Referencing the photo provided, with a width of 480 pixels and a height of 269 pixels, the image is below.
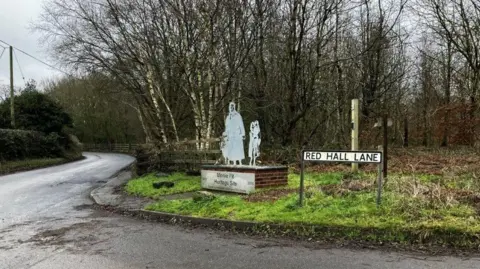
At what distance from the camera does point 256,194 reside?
1088 centimetres

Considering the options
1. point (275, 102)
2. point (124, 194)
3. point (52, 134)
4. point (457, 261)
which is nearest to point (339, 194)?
point (457, 261)

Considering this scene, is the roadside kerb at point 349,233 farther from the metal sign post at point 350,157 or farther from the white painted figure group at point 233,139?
the white painted figure group at point 233,139

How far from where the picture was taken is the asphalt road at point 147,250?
236 inches

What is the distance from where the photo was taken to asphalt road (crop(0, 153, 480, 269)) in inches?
236

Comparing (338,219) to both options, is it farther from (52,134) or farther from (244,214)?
(52,134)

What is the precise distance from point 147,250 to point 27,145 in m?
27.6

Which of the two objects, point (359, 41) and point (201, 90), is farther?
point (359, 41)

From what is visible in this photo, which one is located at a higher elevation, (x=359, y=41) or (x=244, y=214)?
(x=359, y=41)

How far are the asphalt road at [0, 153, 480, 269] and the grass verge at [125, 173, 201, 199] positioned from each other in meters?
2.72

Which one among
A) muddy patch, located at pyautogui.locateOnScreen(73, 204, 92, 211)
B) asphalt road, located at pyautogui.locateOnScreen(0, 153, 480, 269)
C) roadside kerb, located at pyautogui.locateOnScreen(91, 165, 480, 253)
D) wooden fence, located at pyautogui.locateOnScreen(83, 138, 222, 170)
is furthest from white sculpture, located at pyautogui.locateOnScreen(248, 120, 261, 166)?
muddy patch, located at pyautogui.locateOnScreen(73, 204, 92, 211)

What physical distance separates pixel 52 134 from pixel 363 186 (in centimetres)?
3176

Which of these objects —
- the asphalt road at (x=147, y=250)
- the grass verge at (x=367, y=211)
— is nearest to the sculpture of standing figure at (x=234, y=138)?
the grass verge at (x=367, y=211)

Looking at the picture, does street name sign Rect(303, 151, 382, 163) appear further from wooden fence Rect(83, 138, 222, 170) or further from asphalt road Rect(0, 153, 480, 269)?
wooden fence Rect(83, 138, 222, 170)

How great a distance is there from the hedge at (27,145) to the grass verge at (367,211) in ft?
71.2
